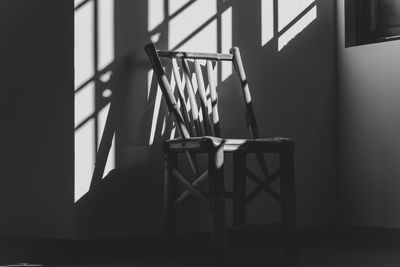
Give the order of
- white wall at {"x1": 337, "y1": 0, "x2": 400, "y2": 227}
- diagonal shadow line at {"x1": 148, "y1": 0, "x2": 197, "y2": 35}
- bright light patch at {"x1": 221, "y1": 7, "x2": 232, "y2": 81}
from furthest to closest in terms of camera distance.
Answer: white wall at {"x1": 337, "y1": 0, "x2": 400, "y2": 227}, bright light patch at {"x1": 221, "y1": 7, "x2": 232, "y2": 81}, diagonal shadow line at {"x1": 148, "y1": 0, "x2": 197, "y2": 35}

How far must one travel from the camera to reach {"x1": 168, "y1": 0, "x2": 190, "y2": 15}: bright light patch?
383 centimetres

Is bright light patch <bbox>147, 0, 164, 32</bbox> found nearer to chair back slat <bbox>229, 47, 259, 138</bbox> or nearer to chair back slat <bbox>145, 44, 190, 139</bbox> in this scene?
chair back slat <bbox>145, 44, 190, 139</bbox>

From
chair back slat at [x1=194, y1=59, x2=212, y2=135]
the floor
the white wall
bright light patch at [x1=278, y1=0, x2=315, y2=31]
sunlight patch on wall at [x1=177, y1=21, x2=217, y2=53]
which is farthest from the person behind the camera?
bright light patch at [x1=278, y1=0, x2=315, y2=31]

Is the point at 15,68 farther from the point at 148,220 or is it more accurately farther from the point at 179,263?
the point at 179,263

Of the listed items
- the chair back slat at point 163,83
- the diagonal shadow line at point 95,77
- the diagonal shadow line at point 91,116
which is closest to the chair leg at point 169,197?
the chair back slat at point 163,83

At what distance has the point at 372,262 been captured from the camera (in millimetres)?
3477

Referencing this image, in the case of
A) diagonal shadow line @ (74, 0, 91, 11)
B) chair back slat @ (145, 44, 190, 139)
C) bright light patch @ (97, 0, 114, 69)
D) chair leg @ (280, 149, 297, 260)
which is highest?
diagonal shadow line @ (74, 0, 91, 11)

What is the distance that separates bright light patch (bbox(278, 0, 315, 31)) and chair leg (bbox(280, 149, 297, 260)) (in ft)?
3.26

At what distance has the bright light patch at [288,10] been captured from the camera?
429 cm

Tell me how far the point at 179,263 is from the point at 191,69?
100cm

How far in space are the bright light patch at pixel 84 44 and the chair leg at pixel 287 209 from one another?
957 millimetres

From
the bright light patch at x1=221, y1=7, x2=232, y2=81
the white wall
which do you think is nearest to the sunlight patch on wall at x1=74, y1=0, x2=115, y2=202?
the bright light patch at x1=221, y1=7, x2=232, y2=81

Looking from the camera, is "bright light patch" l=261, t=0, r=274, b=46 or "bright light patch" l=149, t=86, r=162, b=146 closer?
"bright light patch" l=149, t=86, r=162, b=146

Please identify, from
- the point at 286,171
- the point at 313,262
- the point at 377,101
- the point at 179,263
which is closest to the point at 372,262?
the point at 313,262
